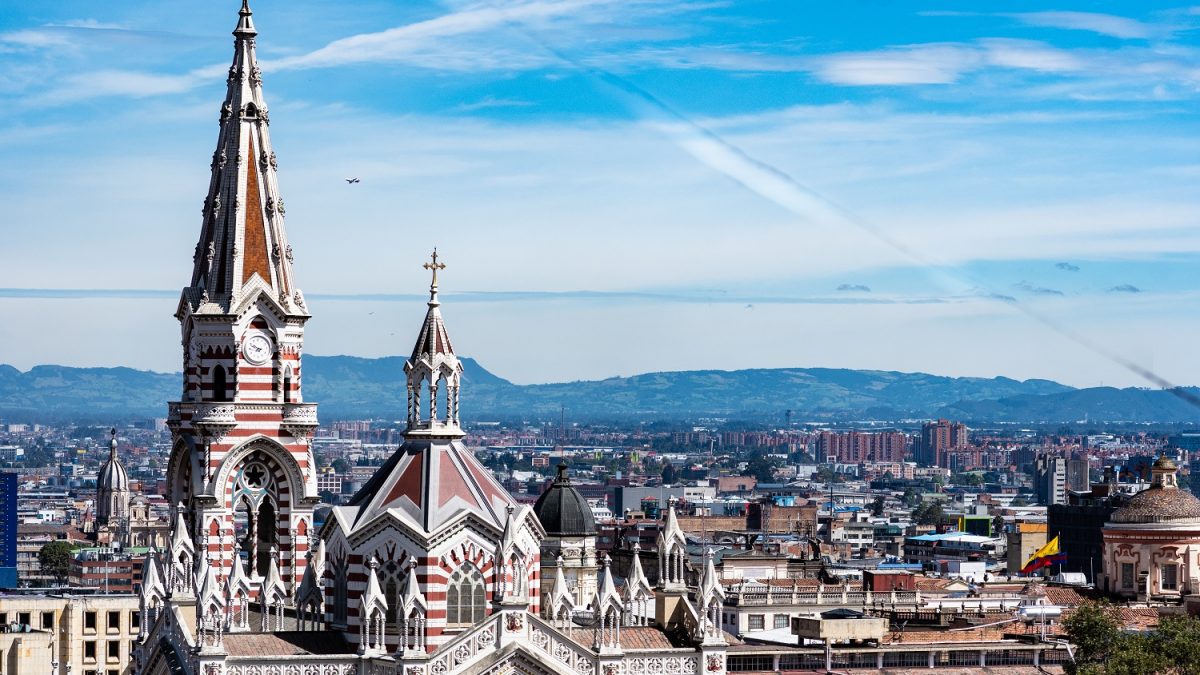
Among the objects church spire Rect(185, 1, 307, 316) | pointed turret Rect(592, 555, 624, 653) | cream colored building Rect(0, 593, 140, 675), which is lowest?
cream colored building Rect(0, 593, 140, 675)

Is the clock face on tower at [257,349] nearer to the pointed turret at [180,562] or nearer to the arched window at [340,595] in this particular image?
the pointed turret at [180,562]

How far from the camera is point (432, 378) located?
84.2m

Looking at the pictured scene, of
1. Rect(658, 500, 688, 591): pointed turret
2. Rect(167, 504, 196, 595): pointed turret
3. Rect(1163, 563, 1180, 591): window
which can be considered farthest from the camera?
Rect(1163, 563, 1180, 591): window

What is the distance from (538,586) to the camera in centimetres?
8356

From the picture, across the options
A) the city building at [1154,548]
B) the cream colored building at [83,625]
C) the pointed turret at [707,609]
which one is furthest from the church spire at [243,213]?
the city building at [1154,548]

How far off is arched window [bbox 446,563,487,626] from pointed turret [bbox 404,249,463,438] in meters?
4.65

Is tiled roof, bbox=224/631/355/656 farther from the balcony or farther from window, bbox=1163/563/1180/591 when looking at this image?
window, bbox=1163/563/1180/591

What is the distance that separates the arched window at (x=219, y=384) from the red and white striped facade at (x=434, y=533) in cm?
1037

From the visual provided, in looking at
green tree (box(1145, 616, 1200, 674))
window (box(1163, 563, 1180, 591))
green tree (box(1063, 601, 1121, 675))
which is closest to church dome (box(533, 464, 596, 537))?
green tree (box(1063, 601, 1121, 675))

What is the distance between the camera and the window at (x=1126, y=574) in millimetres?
138250

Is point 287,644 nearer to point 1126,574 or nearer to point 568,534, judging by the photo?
point 568,534

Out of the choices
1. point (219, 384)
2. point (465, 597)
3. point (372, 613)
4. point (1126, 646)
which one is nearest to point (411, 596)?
point (372, 613)

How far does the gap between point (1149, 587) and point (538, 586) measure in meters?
60.1

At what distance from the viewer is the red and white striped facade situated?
3167 inches
